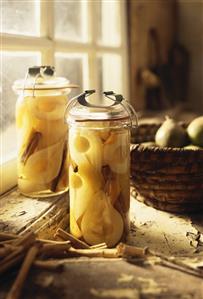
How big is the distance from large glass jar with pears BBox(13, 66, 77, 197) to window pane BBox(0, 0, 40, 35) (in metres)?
0.14

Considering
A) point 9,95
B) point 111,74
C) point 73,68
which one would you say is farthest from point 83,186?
point 111,74

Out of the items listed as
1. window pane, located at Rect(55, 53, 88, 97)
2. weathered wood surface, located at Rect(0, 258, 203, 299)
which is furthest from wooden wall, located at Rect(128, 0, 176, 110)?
weathered wood surface, located at Rect(0, 258, 203, 299)

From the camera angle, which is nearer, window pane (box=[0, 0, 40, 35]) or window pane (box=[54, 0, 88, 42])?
window pane (box=[0, 0, 40, 35])

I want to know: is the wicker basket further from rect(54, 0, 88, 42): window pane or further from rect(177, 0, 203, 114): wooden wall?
rect(177, 0, 203, 114): wooden wall

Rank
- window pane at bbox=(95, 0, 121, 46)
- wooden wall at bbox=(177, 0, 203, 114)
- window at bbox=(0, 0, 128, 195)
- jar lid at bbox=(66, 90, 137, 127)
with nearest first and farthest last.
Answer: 1. jar lid at bbox=(66, 90, 137, 127)
2. window at bbox=(0, 0, 128, 195)
3. window pane at bbox=(95, 0, 121, 46)
4. wooden wall at bbox=(177, 0, 203, 114)

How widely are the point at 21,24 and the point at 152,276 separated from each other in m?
0.59

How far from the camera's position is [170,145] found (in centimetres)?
85

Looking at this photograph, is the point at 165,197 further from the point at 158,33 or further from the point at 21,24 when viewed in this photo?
the point at 158,33

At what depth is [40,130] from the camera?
762 mm

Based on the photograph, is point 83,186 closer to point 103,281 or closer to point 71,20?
point 103,281

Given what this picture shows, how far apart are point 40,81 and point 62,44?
252mm

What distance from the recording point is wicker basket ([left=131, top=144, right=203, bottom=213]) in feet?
2.45

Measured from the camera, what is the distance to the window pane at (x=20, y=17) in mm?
846

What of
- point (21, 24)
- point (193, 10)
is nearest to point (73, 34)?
point (21, 24)
